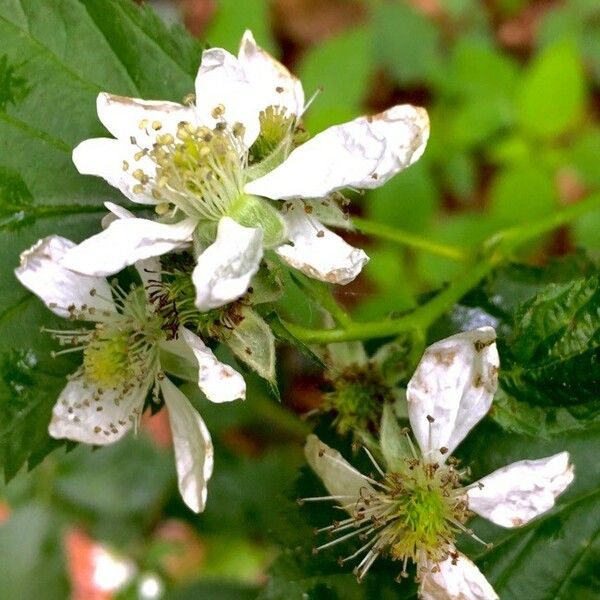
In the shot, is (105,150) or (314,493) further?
(314,493)

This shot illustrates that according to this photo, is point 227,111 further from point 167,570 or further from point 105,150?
point 167,570

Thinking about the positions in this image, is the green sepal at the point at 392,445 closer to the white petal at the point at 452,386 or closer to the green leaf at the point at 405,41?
the white petal at the point at 452,386

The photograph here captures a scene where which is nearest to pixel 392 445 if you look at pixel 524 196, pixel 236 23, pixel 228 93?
pixel 228 93

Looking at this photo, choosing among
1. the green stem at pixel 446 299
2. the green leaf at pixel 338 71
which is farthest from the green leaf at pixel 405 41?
the green stem at pixel 446 299

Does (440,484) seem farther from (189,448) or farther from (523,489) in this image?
(189,448)

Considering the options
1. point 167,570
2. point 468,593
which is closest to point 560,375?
point 468,593

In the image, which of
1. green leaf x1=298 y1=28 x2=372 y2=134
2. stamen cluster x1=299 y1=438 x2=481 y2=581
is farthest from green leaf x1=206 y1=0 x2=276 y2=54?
stamen cluster x1=299 y1=438 x2=481 y2=581
